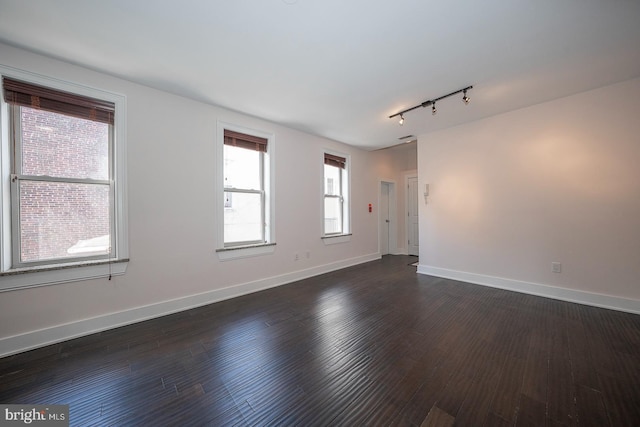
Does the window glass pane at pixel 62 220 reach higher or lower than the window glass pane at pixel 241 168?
lower

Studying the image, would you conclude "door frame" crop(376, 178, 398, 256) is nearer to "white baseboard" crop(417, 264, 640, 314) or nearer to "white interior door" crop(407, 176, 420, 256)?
"white interior door" crop(407, 176, 420, 256)

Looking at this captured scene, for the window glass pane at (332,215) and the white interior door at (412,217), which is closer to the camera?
the window glass pane at (332,215)

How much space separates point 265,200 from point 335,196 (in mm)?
1710

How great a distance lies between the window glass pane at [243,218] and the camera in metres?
3.32

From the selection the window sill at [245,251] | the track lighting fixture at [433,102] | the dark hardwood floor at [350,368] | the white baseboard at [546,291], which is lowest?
the dark hardwood floor at [350,368]

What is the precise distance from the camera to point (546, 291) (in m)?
3.14

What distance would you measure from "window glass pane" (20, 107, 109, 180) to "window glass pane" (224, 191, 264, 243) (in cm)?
137

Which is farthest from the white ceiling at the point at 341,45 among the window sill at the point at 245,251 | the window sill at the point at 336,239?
the window sill at the point at 336,239

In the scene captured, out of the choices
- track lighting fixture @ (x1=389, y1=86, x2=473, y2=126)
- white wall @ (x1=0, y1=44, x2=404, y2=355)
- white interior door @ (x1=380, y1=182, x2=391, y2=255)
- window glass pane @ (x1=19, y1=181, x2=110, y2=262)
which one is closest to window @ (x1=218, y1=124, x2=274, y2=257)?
white wall @ (x1=0, y1=44, x2=404, y2=355)

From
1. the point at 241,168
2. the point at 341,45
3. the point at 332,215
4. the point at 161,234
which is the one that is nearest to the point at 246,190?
the point at 241,168

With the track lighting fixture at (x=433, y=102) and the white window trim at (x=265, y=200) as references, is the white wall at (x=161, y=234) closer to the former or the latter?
the white window trim at (x=265, y=200)

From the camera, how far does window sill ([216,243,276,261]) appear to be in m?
3.16

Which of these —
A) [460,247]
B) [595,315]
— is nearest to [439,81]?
[460,247]

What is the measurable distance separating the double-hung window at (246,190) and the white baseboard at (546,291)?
129 inches
